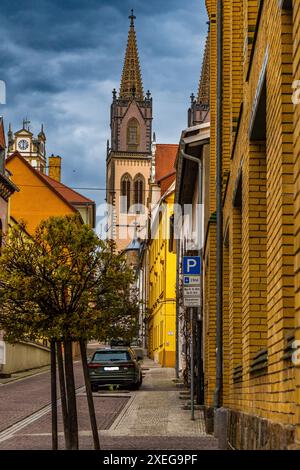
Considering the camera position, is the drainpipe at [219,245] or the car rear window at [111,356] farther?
the car rear window at [111,356]

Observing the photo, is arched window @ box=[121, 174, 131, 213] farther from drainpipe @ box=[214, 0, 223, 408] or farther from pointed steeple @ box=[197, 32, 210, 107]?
drainpipe @ box=[214, 0, 223, 408]

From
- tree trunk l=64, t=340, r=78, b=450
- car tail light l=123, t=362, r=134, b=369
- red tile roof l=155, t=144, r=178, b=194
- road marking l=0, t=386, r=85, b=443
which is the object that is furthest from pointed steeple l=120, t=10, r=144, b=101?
tree trunk l=64, t=340, r=78, b=450

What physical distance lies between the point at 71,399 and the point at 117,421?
23.2ft

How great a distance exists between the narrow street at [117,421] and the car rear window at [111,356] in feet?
3.84

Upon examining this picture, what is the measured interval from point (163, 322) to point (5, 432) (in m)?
35.3

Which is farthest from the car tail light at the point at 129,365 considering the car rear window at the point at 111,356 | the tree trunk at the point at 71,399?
the tree trunk at the point at 71,399

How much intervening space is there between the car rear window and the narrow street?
1171 mm

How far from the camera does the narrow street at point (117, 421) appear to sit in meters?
14.1

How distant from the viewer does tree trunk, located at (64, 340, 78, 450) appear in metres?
11.5

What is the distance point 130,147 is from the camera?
157 meters

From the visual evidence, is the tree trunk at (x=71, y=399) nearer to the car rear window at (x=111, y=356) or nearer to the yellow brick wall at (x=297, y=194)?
the yellow brick wall at (x=297, y=194)

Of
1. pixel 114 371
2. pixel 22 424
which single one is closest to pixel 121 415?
pixel 22 424

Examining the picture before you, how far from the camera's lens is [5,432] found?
1628cm
